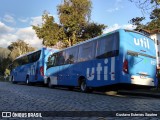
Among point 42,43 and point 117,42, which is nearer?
point 117,42

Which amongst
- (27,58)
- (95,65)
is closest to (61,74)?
(95,65)

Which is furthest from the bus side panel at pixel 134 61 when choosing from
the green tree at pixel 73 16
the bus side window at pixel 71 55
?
the green tree at pixel 73 16

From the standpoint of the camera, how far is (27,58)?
32969 millimetres

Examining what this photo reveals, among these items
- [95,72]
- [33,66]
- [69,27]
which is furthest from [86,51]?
[69,27]

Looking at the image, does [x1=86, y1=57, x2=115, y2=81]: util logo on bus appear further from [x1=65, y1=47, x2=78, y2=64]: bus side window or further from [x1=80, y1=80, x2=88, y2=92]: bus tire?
[x1=65, y1=47, x2=78, y2=64]: bus side window

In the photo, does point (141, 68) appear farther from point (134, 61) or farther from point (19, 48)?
point (19, 48)

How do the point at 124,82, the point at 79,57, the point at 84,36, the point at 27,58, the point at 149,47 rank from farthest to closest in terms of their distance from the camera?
the point at 84,36
the point at 27,58
the point at 79,57
the point at 149,47
the point at 124,82

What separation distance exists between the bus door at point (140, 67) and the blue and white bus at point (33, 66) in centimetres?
1414

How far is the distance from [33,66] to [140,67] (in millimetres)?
16561

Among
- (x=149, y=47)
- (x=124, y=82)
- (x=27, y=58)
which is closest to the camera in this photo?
(x=124, y=82)

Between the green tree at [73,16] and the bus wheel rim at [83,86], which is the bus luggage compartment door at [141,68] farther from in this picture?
the green tree at [73,16]

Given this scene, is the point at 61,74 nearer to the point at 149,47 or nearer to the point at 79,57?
the point at 79,57

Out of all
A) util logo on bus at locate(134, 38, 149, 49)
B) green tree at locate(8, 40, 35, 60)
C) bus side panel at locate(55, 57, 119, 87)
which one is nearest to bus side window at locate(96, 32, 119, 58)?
bus side panel at locate(55, 57, 119, 87)

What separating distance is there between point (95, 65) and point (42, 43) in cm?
2201
